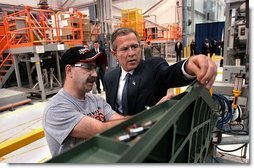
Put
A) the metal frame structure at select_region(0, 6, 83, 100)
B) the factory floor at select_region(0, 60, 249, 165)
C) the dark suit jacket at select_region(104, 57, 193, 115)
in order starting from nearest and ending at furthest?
the dark suit jacket at select_region(104, 57, 193, 115) < the factory floor at select_region(0, 60, 249, 165) < the metal frame structure at select_region(0, 6, 83, 100)

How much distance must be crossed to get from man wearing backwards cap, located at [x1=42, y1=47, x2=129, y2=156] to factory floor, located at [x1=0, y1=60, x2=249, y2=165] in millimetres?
1868

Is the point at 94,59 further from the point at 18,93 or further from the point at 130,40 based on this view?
the point at 18,93

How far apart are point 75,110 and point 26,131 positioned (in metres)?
3.27

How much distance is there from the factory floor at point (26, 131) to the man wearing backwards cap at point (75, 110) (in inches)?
73.5

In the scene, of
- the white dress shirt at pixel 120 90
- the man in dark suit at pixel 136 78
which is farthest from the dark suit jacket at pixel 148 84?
the white dress shirt at pixel 120 90

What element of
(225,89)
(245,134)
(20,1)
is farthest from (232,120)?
(20,1)

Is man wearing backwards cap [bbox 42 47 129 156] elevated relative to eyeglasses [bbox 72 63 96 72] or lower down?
lower down

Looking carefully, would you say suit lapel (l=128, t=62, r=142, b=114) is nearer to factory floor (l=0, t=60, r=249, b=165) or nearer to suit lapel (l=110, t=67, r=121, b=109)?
suit lapel (l=110, t=67, r=121, b=109)

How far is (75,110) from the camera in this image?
1.43 metres

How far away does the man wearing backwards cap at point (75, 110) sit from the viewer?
1.30m

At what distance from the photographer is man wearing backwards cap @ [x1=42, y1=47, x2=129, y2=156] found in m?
1.30

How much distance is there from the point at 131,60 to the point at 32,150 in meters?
2.54

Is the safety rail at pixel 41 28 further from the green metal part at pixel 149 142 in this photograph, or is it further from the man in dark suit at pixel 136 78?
the green metal part at pixel 149 142

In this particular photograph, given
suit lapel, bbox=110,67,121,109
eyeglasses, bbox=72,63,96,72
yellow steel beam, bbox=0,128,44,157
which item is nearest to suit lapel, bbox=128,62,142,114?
suit lapel, bbox=110,67,121,109
